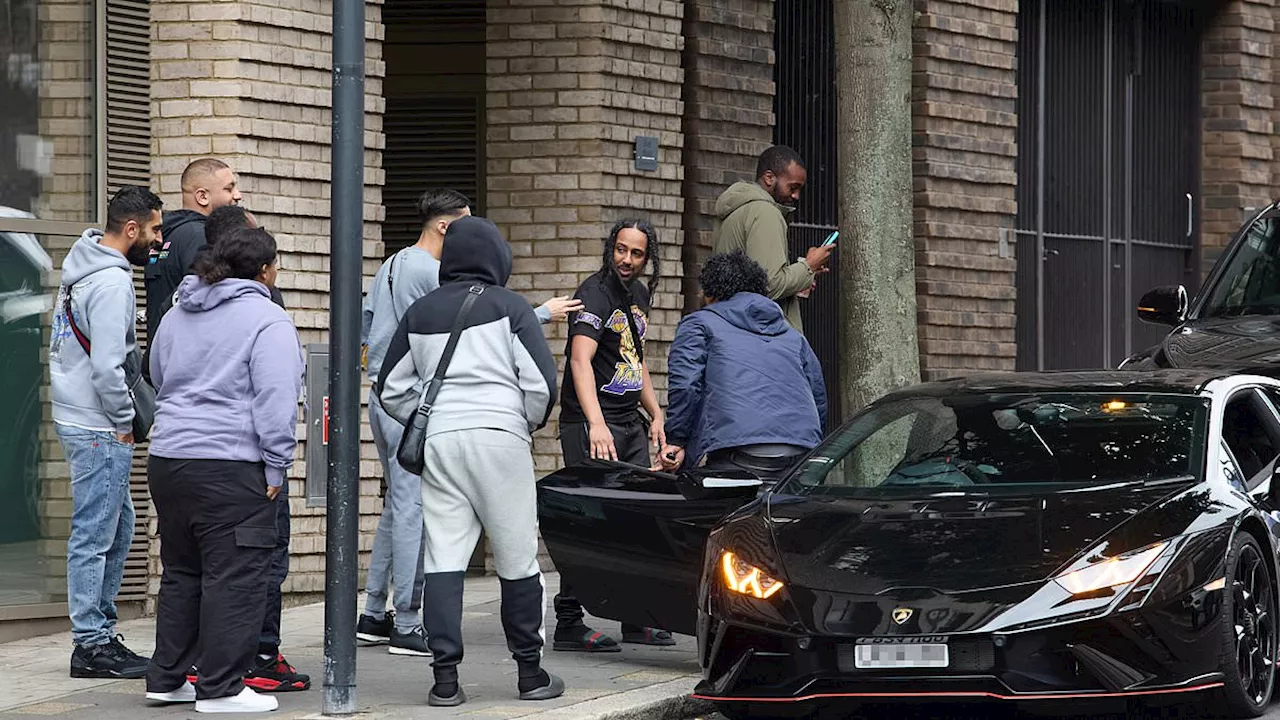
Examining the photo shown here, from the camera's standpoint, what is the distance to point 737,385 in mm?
9336

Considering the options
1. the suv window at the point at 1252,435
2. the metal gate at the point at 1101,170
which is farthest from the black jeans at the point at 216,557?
the metal gate at the point at 1101,170

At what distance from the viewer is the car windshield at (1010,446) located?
814 cm

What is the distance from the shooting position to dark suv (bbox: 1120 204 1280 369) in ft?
36.2

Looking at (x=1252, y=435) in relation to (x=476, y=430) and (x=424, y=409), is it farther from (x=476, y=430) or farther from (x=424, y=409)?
(x=424, y=409)

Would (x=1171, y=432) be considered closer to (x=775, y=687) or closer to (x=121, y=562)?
(x=775, y=687)

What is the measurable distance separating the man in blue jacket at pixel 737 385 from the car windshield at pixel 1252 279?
346cm

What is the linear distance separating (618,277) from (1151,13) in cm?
1029

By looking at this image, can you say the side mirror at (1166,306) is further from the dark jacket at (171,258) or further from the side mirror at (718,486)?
the dark jacket at (171,258)

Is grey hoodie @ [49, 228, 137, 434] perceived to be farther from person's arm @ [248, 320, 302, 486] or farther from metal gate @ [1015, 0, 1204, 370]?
metal gate @ [1015, 0, 1204, 370]

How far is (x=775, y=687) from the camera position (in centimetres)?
746

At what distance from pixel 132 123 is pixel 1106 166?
9.58m

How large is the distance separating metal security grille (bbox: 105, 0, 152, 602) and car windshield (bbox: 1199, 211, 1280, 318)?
18.8 feet

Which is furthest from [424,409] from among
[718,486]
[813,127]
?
[813,127]

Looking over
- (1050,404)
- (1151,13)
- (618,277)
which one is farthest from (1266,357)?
(1151,13)
